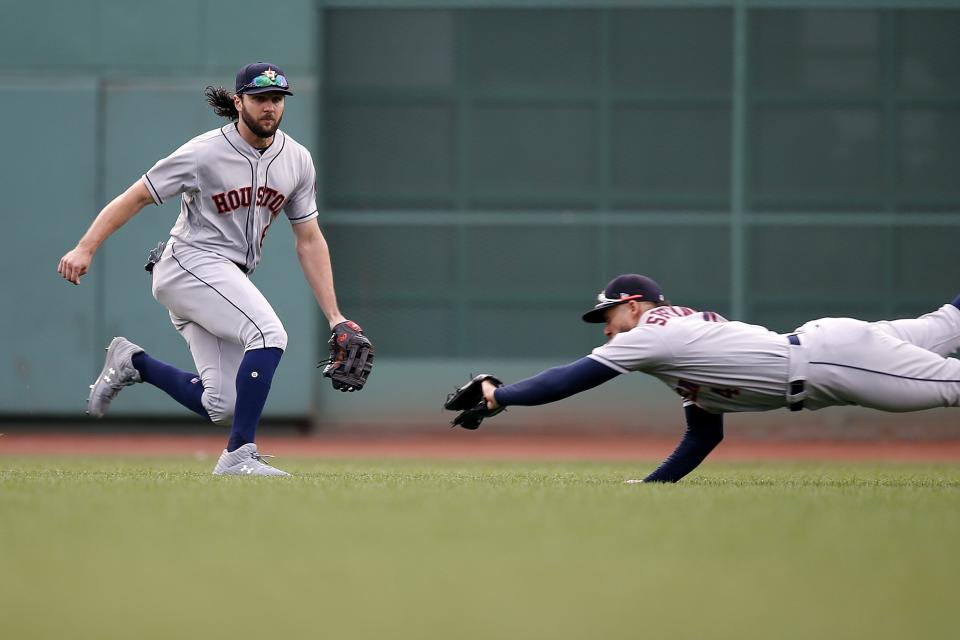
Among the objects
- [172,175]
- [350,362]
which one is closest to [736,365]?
[350,362]

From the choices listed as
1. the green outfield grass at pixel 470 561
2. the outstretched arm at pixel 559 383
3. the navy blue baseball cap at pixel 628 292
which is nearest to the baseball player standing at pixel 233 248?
the green outfield grass at pixel 470 561

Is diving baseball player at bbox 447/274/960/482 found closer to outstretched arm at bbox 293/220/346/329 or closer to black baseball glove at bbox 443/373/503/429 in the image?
black baseball glove at bbox 443/373/503/429

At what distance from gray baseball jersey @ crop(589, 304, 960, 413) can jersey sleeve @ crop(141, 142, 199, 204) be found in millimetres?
1899

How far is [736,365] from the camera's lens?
16.4 feet

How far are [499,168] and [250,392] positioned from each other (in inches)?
354

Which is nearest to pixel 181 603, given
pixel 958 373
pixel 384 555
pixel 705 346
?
pixel 384 555

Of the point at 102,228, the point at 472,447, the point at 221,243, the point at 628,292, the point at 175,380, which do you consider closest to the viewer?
the point at 628,292

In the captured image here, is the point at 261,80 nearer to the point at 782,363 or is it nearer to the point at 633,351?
the point at 633,351

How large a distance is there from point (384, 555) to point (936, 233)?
971 centimetres

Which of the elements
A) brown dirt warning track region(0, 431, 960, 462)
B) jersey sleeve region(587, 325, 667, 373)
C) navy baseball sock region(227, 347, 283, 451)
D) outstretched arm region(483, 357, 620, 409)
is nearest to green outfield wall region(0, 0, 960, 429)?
brown dirt warning track region(0, 431, 960, 462)

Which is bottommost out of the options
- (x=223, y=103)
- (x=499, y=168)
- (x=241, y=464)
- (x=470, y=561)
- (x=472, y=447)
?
(x=472, y=447)

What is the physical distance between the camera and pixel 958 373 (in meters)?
5.11

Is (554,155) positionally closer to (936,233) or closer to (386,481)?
(936,233)

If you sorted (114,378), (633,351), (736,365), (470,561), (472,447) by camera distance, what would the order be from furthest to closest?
(472,447), (114,378), (736,365), (633,351), (470,561)
